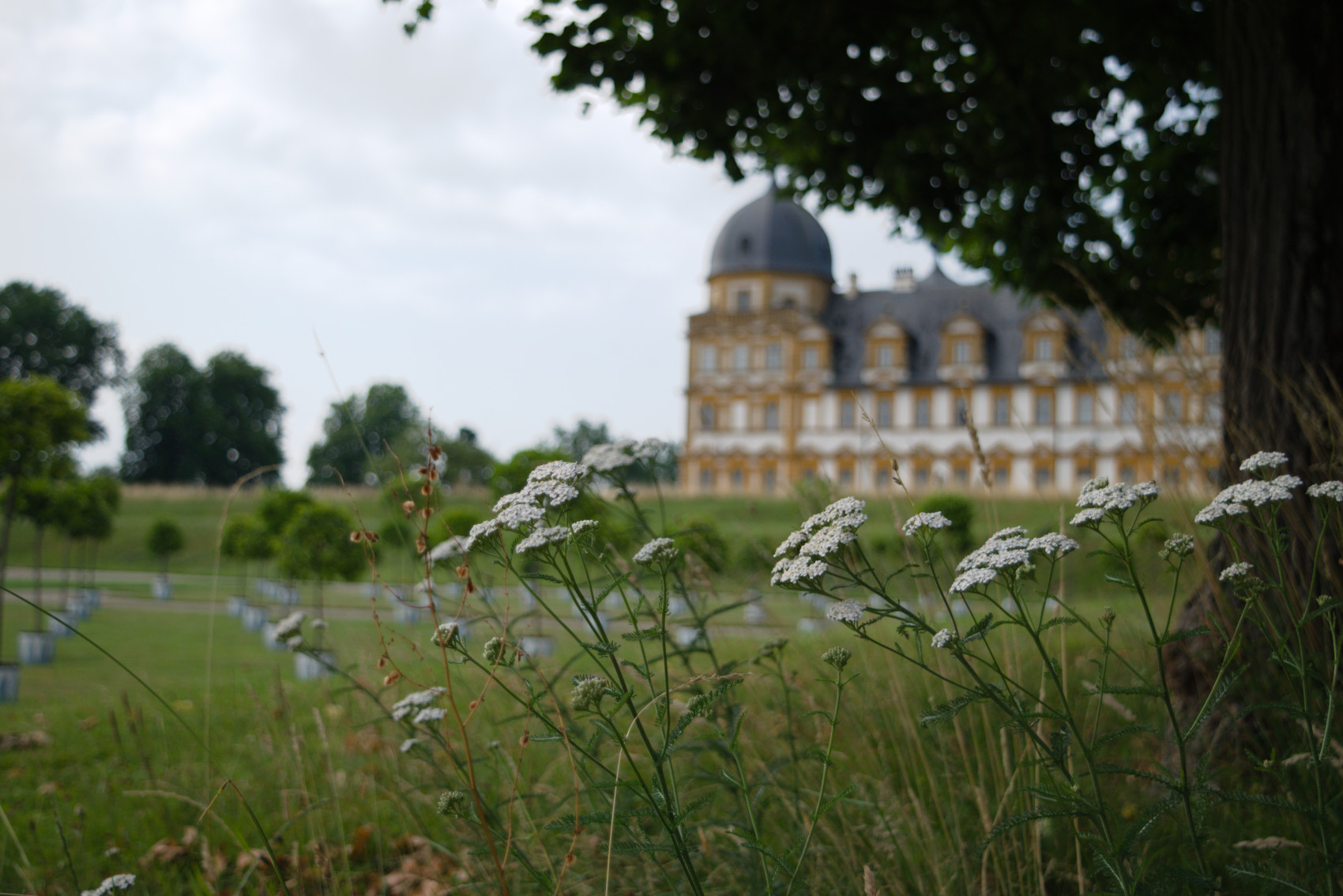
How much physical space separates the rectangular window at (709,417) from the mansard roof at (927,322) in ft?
18.2

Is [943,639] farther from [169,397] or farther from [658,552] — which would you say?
[169,397]

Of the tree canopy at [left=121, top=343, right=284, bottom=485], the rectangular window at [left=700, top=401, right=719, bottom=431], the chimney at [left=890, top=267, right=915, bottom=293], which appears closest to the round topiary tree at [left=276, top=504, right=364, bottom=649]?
the rectangular window at [left=700, top=401, right=719, bottom=431]

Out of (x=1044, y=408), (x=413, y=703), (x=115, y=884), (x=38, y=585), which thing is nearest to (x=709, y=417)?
(x=1044, y=408)

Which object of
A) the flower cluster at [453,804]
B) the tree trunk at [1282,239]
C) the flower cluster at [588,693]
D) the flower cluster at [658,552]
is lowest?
the flower cluster at [453,804]

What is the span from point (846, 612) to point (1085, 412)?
39429 millimetres

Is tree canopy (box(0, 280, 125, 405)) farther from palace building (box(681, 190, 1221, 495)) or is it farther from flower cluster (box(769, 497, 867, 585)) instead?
flower cluster (box(769, 497, 867, 585))

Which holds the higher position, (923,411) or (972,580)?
(923,411)

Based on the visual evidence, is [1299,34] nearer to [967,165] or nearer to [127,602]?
[967,165]

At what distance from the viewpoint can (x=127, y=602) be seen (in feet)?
49.7

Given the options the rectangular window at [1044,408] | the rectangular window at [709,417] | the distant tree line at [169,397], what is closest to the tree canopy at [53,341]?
the distant tree line at [169,397]

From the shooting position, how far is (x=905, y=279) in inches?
A: 1731

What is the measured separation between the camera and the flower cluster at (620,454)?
2143mm

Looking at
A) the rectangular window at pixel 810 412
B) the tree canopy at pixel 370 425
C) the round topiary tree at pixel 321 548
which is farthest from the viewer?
the tree canopy at pixel 370 425

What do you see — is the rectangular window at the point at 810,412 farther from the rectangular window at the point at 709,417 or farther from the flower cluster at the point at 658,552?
the flower cluster at the point at 658,552
